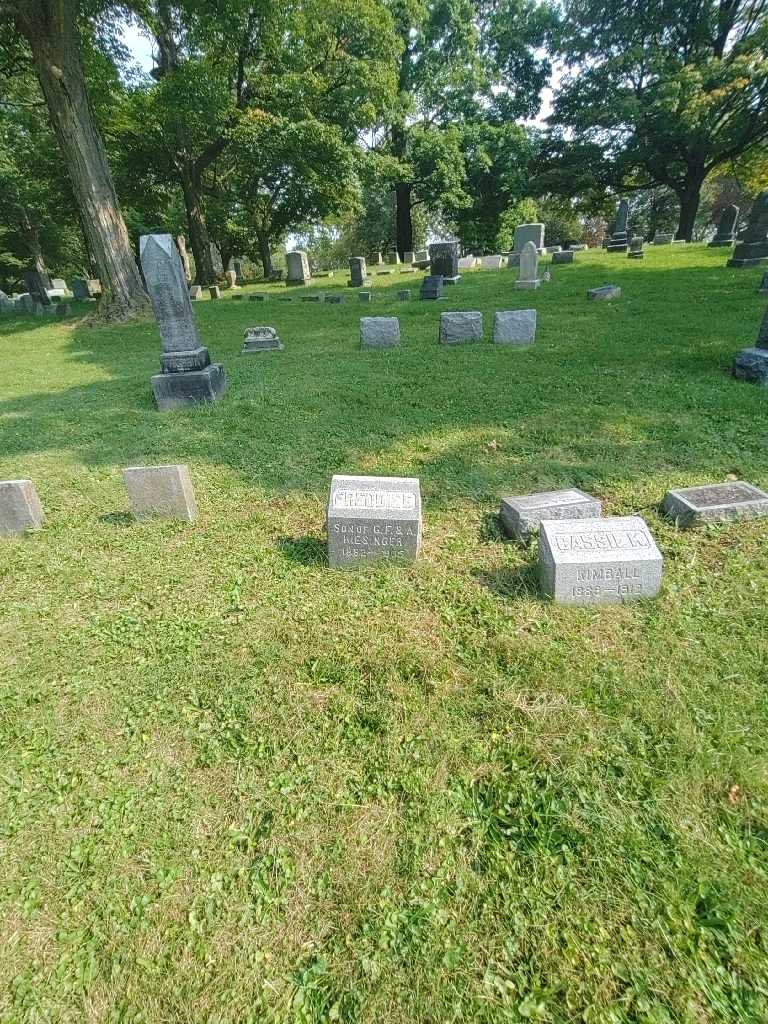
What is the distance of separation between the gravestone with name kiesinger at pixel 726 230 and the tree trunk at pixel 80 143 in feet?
67.5

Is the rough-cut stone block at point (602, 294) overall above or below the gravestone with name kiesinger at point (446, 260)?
below

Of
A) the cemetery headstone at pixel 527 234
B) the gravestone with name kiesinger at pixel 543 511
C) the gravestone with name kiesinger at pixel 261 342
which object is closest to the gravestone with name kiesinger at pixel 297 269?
the cemetery headstone at pixel 527 234

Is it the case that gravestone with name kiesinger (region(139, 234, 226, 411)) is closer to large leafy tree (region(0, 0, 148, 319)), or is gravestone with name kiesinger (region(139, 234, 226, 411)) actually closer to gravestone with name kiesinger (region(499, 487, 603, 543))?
gravestone with name kiesinger (region(499, 487, 603, 543))

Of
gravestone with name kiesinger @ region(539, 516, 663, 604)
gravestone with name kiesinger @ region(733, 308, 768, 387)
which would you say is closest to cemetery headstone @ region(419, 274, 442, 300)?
gravestone with name kiesinger @ region(733, 308, 768, 387)

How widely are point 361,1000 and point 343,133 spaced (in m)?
23.5

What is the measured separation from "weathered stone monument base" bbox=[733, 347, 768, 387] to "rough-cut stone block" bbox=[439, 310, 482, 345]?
13.3 feet

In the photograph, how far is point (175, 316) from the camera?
6453 mm

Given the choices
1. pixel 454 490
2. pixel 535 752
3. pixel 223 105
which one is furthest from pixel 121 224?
pixel 535 752

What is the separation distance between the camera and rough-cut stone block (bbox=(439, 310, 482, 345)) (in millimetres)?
8594

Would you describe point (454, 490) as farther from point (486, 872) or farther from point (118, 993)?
point (118, 993)

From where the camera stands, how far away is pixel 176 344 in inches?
261

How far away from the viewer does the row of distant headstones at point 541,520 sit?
273 cm

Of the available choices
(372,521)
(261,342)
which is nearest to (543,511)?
(372,521)

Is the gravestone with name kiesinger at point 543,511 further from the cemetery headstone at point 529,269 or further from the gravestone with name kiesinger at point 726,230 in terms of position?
the gravestone with name kiesinger at point 726,230
